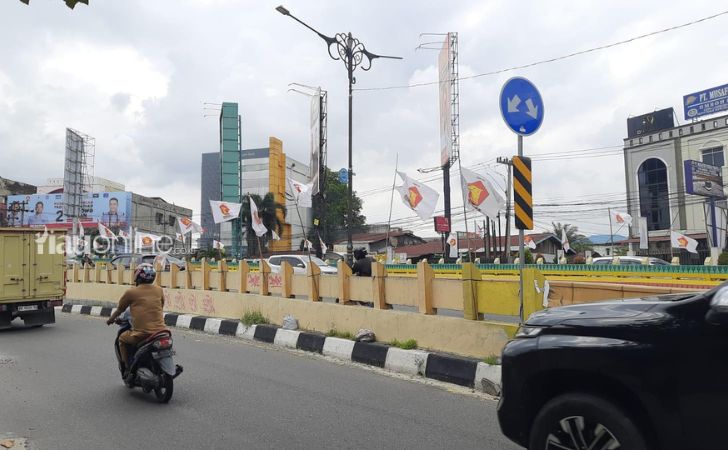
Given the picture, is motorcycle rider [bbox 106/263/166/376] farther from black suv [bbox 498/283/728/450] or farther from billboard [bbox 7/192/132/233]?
billboard [bbox 7/192/132/233]

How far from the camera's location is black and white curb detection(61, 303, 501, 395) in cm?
623

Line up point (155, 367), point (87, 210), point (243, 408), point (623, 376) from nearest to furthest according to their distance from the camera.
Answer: point (623, 376), point (243, 408), point (155, 367), point (87, 210)

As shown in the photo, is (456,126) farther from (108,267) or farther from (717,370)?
(717,370)

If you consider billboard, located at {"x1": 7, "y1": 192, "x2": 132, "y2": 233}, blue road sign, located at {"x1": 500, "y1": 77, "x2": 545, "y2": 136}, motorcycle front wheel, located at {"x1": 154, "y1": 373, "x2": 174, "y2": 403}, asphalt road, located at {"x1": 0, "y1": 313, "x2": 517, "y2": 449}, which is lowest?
asphalt road, located at {"x1": 0, "y1": 313, "x2": 517, "y2": 449}

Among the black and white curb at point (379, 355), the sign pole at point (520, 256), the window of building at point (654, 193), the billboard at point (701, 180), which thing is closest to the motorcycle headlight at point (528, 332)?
the sign pole at point (520, 256)

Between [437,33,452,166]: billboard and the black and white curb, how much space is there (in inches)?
916

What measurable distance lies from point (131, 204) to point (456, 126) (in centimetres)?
4327

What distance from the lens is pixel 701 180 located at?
3366 centimetres

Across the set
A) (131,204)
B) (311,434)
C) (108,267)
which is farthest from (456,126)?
(131,204)

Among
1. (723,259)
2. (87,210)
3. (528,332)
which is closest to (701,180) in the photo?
(723,259)

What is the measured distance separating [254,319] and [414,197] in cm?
1132

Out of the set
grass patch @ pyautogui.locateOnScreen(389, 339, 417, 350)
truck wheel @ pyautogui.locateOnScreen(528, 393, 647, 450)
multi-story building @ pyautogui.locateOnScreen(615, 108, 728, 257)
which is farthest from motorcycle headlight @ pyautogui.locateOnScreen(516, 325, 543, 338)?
multi-story building @ pyautogui.locateOnScreen(615, 108, 728, 257)

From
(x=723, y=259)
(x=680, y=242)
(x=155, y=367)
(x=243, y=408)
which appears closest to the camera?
(x=243, y=408)

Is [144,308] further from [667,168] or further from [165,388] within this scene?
[667,168]
